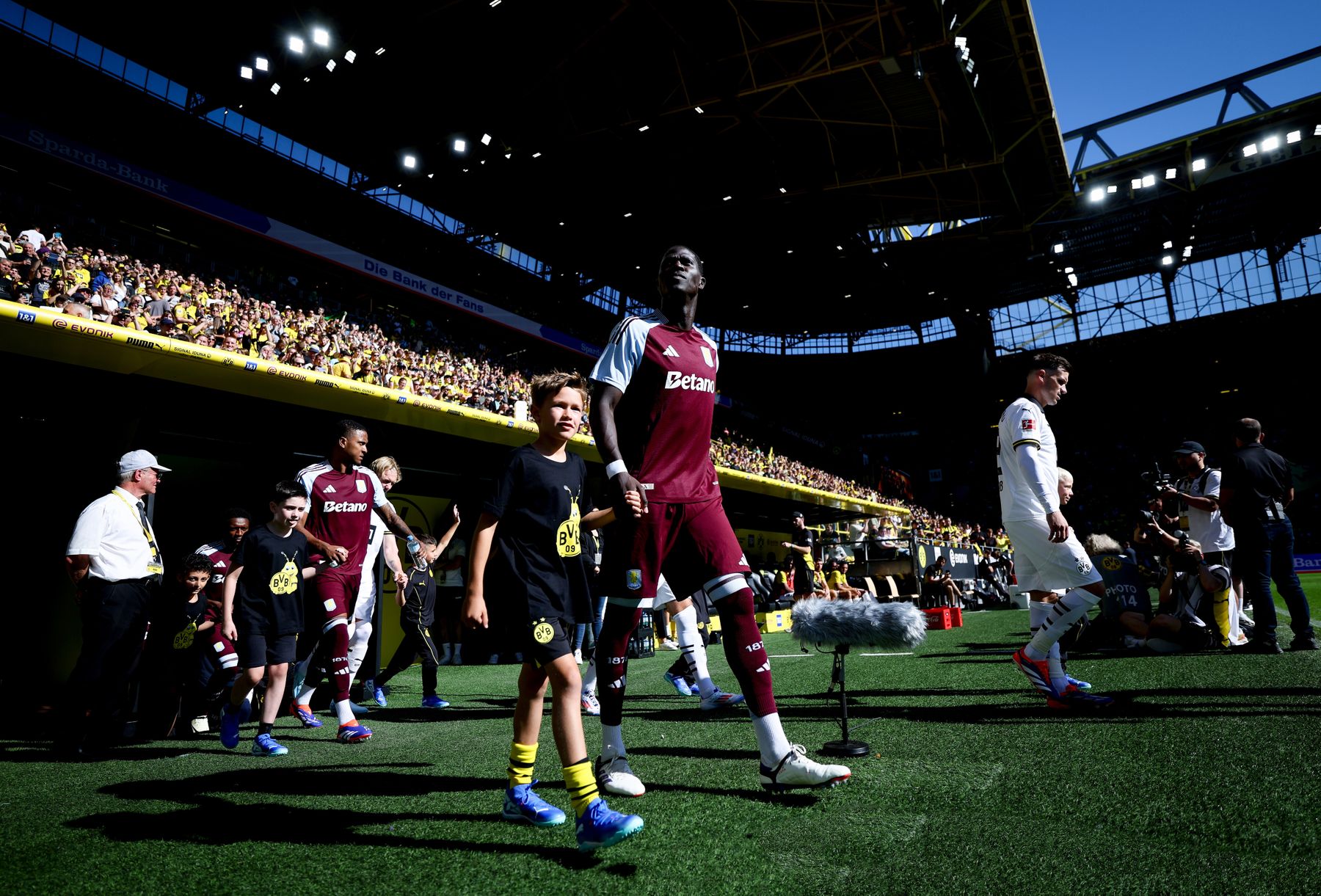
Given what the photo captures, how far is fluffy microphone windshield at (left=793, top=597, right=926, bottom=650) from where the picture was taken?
3.03m

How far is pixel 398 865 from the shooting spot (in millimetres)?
2051

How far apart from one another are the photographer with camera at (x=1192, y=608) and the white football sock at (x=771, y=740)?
533cm

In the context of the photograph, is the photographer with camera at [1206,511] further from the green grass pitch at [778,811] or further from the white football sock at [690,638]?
the white football sock at [690,638]

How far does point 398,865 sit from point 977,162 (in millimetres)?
24057

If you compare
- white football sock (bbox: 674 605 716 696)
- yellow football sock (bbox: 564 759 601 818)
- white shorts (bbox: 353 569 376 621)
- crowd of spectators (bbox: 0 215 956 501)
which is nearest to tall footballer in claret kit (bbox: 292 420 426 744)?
white shorts (bbox: 353 569 376 621)

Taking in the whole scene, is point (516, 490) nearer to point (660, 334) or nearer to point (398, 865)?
point (660, 334)

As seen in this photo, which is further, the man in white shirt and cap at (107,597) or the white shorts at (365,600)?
the white shorts at (365,600)

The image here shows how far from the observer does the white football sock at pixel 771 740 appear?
8.06ft

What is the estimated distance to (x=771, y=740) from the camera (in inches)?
97.3

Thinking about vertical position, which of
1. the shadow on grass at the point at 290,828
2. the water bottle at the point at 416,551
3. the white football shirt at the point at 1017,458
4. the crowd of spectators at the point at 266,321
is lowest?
the shadow on grass at the point at 290,828

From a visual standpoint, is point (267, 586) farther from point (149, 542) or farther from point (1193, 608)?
point (1193, 608)

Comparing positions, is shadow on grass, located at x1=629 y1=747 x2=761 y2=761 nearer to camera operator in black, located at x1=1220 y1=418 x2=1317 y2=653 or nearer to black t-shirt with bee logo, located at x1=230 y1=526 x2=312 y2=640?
black t-shirt with bee logo, located at x1=230 y1=526 x2=312 y2=640

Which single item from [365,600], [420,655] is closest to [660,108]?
[420,655]

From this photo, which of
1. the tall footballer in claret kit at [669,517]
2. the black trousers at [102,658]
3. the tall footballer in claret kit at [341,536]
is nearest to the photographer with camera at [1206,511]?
the tall footballer in claret kit at [669,517]
